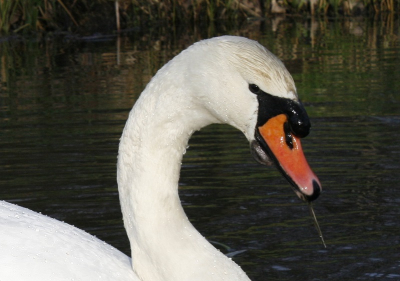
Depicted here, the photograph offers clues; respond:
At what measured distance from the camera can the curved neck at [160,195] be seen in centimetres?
305

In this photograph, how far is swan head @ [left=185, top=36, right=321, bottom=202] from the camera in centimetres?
280

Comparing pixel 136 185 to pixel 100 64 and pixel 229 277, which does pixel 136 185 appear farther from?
pixel 100 64

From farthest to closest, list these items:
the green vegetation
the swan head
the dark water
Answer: the green vegetation < the dark water < the swan head

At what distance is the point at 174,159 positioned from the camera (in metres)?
3.11

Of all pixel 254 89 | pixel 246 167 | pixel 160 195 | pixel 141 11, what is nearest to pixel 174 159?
pixel 160 195

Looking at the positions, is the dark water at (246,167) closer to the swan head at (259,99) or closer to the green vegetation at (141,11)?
the swan head at (259,99)

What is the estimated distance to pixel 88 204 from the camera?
18.9 ft

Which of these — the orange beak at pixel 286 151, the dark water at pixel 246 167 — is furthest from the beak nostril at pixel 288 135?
the dark water at pixel 246 167

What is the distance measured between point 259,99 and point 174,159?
0.44m

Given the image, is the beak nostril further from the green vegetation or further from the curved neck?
the green vegetation

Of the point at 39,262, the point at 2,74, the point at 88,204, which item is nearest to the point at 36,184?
the point at 88,204

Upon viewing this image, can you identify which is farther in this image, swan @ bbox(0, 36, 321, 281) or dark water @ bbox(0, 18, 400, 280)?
dark water @ bbox(0, 18, 400, 280)

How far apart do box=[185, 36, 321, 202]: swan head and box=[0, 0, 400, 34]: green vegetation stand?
12038 millimetres

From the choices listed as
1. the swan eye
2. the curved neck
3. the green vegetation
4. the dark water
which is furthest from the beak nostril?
the green vegetation
